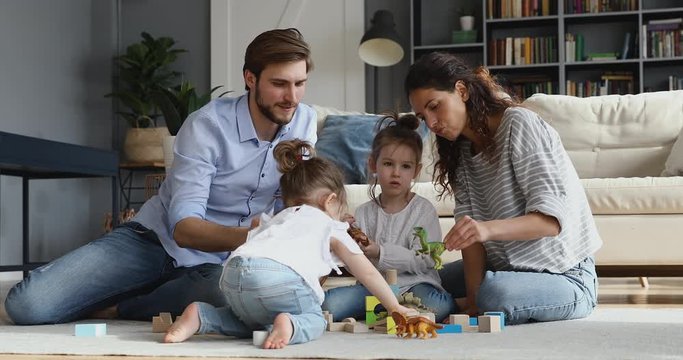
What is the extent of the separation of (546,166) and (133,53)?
491cm

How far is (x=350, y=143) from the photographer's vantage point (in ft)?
12.9

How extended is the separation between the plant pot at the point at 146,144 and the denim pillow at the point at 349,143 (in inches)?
94.7

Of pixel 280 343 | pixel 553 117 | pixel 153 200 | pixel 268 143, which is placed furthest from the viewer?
pixel 553 117

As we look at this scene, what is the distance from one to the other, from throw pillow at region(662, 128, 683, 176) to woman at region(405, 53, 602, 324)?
1.52m

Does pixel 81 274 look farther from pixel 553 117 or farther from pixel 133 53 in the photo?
pixel 133 53

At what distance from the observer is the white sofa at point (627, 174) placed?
3262 millimetres

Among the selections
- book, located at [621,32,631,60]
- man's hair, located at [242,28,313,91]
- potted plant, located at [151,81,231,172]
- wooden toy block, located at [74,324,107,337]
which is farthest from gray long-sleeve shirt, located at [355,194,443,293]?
book, located at [621,32,631,60]

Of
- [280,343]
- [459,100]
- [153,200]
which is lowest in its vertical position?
[280,343]

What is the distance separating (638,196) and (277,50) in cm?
169

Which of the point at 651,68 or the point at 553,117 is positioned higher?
the point at 651,68

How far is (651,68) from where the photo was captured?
6234 millimetres

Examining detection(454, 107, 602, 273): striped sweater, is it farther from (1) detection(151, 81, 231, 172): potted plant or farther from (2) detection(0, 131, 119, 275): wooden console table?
(1) detection(151, 81, 231, 172): potted plant

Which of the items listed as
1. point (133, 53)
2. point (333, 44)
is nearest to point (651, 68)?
point (333, 44)

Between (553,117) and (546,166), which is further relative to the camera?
(553,117)
